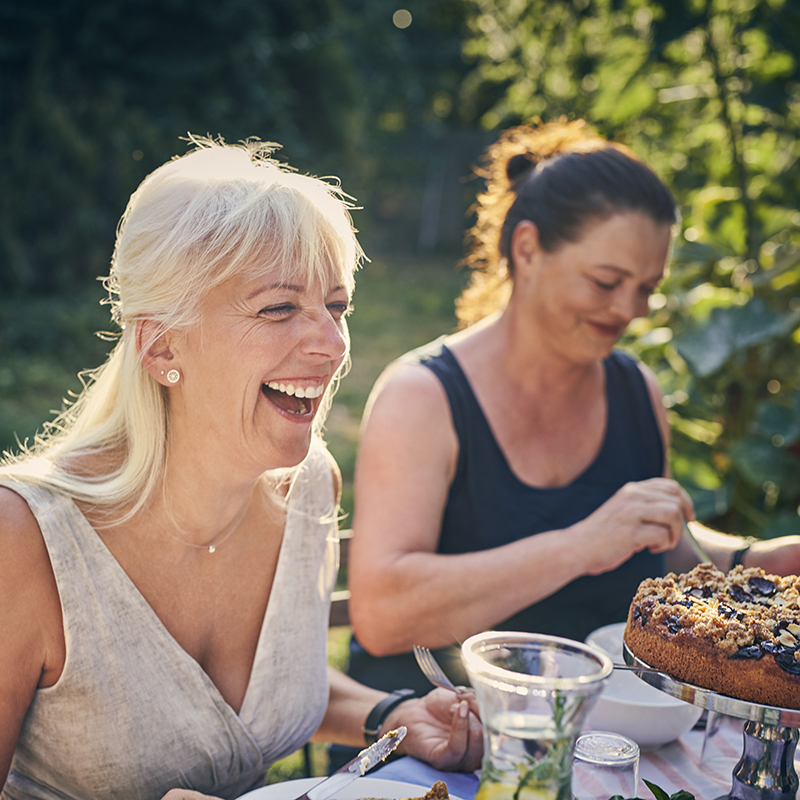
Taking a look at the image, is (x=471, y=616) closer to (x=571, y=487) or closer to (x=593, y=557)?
(x=593, y=557)

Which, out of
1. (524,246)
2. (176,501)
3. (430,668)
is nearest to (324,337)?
(176,501)

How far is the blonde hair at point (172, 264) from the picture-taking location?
1.37 m

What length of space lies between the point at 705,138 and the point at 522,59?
117 cm

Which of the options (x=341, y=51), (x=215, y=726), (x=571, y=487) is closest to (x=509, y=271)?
(x=571, y=487)

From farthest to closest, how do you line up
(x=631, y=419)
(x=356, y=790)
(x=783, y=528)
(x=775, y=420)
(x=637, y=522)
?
(x=775, y=420)
(x=783, y=528)
(x=631, y=419)
(x=637, y=522)
(x=356, y=790)

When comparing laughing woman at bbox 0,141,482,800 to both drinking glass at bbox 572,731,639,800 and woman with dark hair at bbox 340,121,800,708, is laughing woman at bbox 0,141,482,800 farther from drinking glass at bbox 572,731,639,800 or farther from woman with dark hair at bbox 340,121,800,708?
woman with dark hair at bbox 340,121,800,708

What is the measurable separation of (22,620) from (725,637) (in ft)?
3.44

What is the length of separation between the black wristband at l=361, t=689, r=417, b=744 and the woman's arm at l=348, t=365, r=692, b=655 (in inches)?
10.8

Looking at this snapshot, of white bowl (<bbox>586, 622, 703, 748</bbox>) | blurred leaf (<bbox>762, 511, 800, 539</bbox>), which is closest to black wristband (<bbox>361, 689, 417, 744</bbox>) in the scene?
white bowl (<bbox>586, 622, 703, 748</bbox>)

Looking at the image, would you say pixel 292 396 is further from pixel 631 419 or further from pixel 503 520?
pixel 631 419

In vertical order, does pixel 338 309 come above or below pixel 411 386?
above

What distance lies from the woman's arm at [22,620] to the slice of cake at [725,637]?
2.99ft

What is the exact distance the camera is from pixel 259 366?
1381 mm

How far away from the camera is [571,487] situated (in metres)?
2.18
